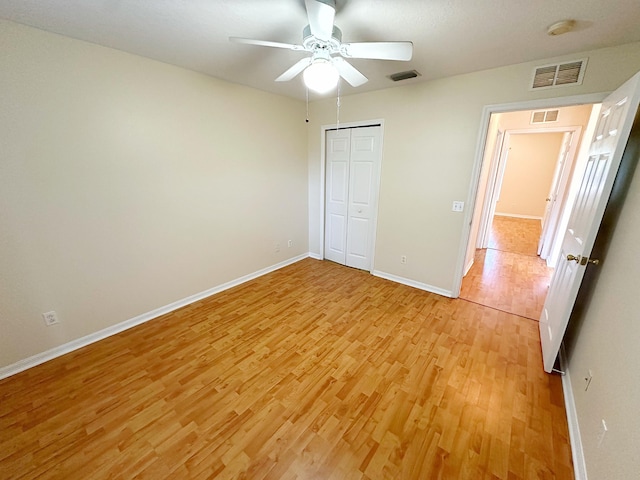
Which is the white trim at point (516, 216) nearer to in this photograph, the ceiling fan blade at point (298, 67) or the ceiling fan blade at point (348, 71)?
the ceiling fan blade at point (348, 71)

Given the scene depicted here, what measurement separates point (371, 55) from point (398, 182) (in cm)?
178

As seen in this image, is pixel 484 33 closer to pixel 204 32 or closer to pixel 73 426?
pixel 204 32

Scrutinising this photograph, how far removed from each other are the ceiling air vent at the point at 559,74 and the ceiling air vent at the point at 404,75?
3.23ft

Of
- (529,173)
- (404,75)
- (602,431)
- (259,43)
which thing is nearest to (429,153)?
(404,75)

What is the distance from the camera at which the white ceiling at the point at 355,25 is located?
143 centimetres

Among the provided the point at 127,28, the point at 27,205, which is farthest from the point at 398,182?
the point at 27,205

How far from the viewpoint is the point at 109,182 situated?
6.93ft

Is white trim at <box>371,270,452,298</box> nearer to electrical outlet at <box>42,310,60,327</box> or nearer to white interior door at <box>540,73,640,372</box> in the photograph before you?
white interior door at <box>540,73,640,372</box>

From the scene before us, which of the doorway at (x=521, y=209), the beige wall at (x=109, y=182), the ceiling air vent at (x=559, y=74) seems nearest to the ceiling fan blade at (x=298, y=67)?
the beige wall at (x=109, y=182)

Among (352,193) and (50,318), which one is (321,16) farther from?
(50,318)

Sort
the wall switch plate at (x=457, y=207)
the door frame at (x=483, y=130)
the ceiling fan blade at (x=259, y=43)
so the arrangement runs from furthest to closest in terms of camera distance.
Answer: the wall switch plate at (x=457, y=207)
the door frame at (x=483, y=130)
the ceiling fan blade at (x=259, y=43)

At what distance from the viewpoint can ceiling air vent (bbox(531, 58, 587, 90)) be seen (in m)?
1.99

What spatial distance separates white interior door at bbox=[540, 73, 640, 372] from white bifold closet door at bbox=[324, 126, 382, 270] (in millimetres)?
1927

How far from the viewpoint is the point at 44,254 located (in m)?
1.91
